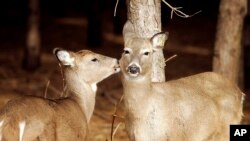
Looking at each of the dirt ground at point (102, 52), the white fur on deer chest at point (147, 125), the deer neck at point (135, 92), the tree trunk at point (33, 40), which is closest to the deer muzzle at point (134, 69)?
the deer neck at point (135, 92)

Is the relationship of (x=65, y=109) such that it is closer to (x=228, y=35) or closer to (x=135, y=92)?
(x=135, y=92)

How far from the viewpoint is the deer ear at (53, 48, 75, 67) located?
8.56 metres

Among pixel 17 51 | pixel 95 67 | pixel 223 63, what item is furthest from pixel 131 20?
pixel 17 51

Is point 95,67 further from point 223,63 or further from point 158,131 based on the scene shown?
point 223,63

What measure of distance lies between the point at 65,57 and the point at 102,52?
42.7 ft

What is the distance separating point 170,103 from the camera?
313 inches

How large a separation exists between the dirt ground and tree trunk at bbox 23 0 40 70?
0.25 metres

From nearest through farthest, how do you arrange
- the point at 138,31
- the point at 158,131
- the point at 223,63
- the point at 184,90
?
the point at 158,131
the point at 184,90
the point at 138,31
the point at 223,63

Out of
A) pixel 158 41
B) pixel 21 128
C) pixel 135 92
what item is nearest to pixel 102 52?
pixel 158 41

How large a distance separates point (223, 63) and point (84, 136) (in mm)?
3900

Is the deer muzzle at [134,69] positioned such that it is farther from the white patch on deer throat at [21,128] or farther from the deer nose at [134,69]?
the white patch on deer throat at [21,128]

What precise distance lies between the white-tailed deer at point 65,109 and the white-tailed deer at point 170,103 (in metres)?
0.70

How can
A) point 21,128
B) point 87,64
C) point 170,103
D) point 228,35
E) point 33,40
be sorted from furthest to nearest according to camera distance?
1. point 33,40
2. point 228,35
3. point 87,64
4. point 170,103
5. point 21,128

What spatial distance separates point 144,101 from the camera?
777 centimetres
